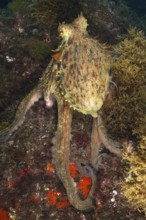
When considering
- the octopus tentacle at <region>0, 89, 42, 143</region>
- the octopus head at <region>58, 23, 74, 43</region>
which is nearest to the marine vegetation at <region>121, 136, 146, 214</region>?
the octopus tentacle at <region>0, 89, 42, 143</region>

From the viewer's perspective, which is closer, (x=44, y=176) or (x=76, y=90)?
(x=76, y=90)

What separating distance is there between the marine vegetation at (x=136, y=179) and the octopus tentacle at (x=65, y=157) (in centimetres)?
65

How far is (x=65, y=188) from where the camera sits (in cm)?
530

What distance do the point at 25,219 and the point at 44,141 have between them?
1355 mm

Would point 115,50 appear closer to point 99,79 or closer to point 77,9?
point 99,79

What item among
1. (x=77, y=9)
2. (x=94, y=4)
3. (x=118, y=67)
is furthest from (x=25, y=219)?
(x=94, y=4)

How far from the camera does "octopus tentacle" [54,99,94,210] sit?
5203mm

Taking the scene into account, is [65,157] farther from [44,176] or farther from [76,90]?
[76,90]

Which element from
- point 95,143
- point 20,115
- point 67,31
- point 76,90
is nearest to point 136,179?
point 95,143

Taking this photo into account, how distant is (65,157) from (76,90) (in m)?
1.14

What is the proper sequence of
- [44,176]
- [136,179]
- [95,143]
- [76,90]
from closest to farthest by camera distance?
[136,179] → [76,90] → [44,176] → [95,143]

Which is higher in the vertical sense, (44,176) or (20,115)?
(20,115)

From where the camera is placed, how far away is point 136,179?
4.89 metres

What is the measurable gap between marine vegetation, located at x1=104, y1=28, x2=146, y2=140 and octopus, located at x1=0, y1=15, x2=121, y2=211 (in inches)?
8.6
